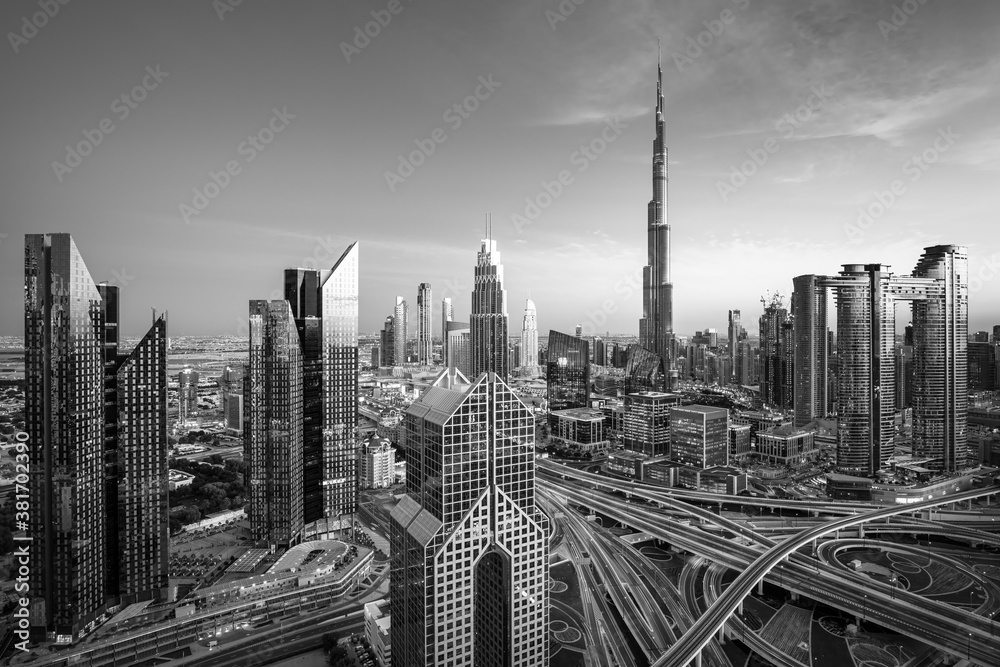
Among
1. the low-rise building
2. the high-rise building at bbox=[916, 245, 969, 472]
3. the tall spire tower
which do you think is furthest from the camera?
the tall spire tower

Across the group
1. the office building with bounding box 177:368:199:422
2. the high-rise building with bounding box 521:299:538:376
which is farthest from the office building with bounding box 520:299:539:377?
the office building with bounding box 177:368:199:422

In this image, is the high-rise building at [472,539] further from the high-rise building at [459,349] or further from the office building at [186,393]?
the office building at [186,393]

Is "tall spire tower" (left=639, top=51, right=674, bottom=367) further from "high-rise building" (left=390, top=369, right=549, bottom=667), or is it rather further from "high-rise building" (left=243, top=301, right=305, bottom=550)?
"high-rise building" (left=390, top=369, right=549, bottom=667)

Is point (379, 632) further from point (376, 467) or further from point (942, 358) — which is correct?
point (942, 358)

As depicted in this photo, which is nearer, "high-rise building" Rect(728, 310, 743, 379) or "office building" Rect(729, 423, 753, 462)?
"office building" Rect(729, 423, 753, 462)

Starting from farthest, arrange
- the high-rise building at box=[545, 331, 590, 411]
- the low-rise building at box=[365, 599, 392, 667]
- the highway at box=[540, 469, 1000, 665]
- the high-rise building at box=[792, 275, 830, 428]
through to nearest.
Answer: the high-rise building at box=[545, 331, 590, 411], the high-rise building at box=[792, 275, 830, 428], the highway at box=[540, 469, 1000, 665], the low-rise building at box=[365, 599, 392, 667]

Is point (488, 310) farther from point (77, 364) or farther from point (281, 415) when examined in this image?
point (77, 364)

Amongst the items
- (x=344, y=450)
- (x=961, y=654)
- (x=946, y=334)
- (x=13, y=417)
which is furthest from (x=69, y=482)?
(x=946, y=334)

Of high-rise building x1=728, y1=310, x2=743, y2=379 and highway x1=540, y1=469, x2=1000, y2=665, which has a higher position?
high-rise building x1=728, y1=310, x2=743, y2=379
